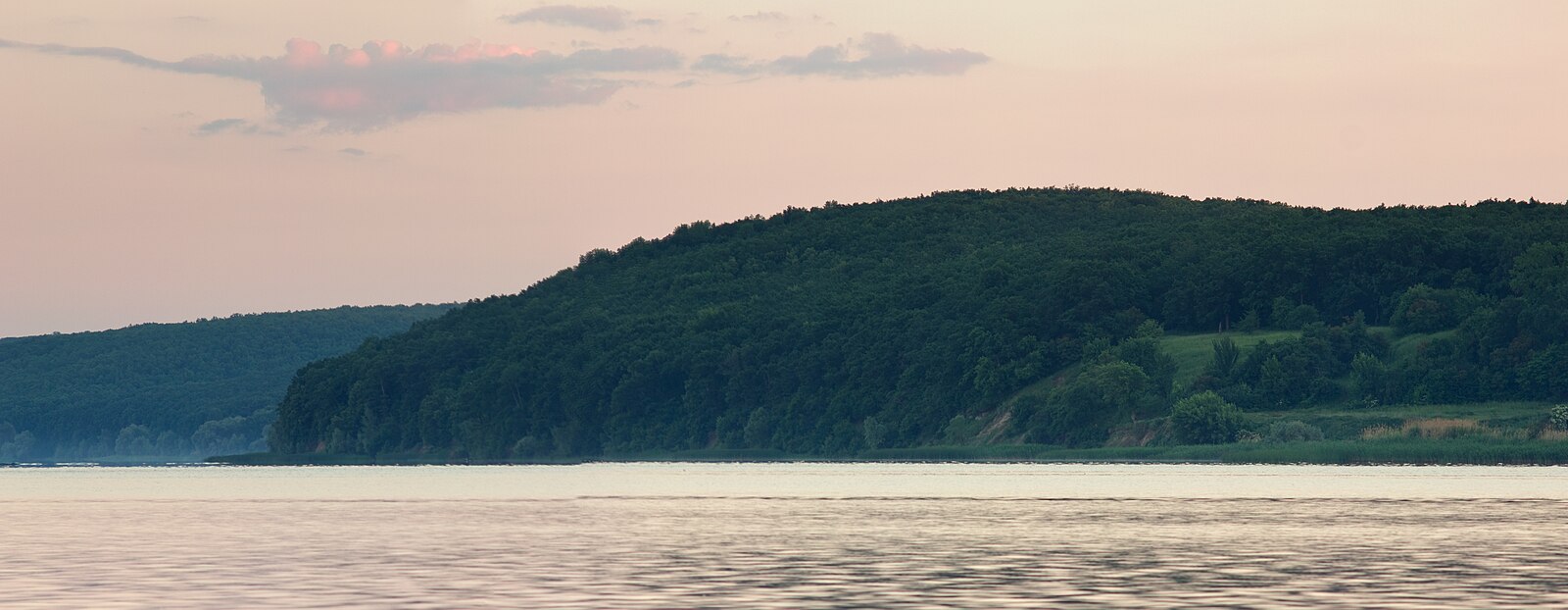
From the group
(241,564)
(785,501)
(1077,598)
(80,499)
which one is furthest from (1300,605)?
(80,499)

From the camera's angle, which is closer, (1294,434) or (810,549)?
(810,549)

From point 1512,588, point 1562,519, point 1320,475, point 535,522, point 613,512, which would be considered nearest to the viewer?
point 1512,588

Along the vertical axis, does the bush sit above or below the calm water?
above

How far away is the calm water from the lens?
4597 centimetres

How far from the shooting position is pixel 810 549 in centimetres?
6081

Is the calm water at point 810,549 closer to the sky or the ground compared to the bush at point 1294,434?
closer to the ground

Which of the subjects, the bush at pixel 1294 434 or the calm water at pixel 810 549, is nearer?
the calm water at pixel 810 549

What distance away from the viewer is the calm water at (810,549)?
4597 centimetres

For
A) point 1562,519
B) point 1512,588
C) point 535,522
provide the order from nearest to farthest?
1. point 1512,588
2. point 1562,519
3. point 535,522

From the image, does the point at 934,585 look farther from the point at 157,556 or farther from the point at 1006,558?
the point at 157,556

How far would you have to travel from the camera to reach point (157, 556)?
58750mm

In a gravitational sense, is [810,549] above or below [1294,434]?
below

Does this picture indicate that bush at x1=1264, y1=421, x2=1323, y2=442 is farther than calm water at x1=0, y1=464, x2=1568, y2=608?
Yes

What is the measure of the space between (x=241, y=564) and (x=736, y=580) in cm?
1394
